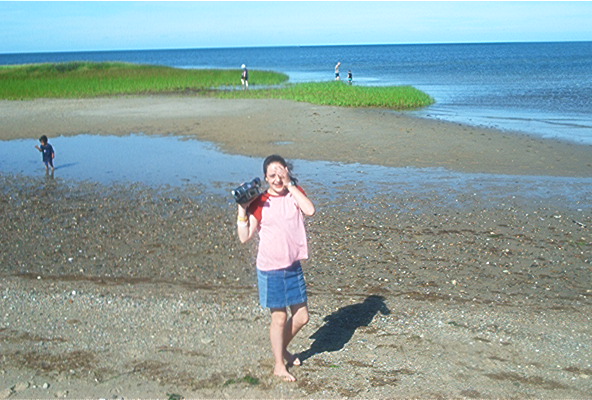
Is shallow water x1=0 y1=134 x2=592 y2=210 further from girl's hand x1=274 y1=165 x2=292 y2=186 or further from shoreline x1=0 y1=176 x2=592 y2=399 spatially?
girl's hand x1=274 y1=165 x2=292 y2=186

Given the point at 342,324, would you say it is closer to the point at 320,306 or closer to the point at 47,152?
the point at 320,306

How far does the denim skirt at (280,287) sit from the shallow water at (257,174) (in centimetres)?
616

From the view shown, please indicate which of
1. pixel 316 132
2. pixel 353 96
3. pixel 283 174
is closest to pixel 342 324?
pixel 283 174

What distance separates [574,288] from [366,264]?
235 centimetres

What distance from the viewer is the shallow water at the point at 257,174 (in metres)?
11.2

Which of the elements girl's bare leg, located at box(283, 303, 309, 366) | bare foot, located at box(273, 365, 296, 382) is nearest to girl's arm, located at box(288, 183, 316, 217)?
girl's bare leg, located at box(283, 303, 309, 366)

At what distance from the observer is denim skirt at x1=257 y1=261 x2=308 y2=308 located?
179 inches

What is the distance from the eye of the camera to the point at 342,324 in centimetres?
580

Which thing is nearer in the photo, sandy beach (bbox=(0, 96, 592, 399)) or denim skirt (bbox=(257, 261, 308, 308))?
denim skirt (bbox=(257, 261, 308, 308))

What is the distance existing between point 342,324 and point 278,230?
65.5 inches

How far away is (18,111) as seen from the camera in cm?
2702

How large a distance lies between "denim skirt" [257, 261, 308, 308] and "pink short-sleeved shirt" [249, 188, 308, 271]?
0.06 meters

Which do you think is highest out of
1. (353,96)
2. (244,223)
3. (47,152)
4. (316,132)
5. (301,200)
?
(301,200)

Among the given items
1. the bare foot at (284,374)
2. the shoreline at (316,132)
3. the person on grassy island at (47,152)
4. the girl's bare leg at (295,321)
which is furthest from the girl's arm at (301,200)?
the person on grassy island at (47,152)
